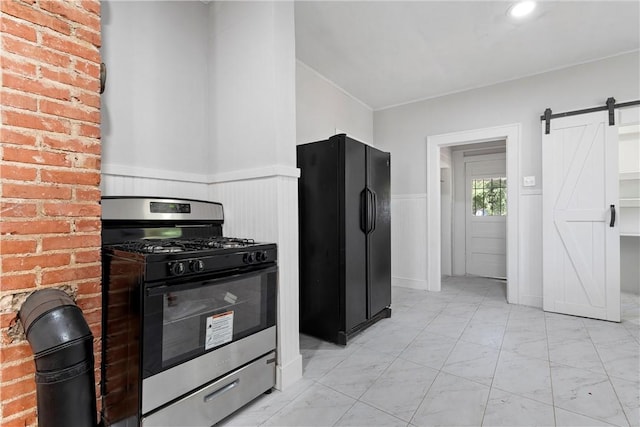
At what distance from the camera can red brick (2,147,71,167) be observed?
1.18 meters

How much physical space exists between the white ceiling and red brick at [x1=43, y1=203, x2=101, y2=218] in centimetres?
199

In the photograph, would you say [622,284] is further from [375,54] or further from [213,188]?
[213,188]

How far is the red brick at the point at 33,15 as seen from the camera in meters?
1.18

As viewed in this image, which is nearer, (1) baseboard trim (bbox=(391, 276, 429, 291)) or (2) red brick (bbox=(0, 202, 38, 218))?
(2) red brick (bbox=(0, 202, 38, 218))

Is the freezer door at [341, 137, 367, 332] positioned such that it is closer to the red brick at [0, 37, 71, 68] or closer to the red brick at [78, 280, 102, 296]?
the red brick at [78, 280, 102, 296]

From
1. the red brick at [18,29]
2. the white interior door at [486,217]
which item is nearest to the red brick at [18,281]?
the red brick at [18,29]

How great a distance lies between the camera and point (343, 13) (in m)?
2.42

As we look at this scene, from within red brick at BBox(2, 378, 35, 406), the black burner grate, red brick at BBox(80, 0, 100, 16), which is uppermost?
red brick at BBox(80, 0, 100, 16)

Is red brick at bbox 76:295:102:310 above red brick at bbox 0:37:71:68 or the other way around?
the other way around

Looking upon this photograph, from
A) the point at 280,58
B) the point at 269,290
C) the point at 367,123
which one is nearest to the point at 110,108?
the point at 280,58

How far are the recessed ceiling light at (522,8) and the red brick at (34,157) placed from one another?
10.2 ft

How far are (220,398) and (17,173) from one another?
4.24 feet

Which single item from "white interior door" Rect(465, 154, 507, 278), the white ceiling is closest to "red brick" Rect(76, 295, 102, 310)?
the white ceiling

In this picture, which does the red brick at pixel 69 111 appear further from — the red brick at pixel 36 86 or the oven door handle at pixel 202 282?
the oven door handle at pixel 202 282
